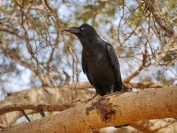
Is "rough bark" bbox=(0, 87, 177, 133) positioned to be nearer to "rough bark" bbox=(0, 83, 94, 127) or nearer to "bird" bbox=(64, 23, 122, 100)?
"bird" bbox=(64, 23, 122, 100)

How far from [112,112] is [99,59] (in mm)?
1854

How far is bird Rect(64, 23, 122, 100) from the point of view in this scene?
4730 millimetres

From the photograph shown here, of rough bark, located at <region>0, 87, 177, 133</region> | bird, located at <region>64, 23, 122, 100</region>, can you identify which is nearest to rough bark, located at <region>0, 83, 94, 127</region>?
bird, located at <region>64, 23, 122, 100</region>

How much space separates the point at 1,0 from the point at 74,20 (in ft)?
5.13

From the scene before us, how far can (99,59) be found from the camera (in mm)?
4730

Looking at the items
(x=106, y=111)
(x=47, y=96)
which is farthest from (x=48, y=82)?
(x=106, y=111)

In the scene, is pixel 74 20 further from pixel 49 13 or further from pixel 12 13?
pixel 49 13

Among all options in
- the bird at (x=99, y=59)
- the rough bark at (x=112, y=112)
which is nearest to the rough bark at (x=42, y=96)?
the bird at (x=99, y=59)

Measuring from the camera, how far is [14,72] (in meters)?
7.62

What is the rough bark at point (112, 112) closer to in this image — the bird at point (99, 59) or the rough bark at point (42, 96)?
the bird at point (99, 59)

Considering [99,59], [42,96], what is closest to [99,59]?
[99,59]

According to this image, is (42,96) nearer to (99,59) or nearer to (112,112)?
(99,59)

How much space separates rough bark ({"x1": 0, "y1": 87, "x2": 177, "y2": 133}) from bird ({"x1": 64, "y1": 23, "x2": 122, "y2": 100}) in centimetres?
147

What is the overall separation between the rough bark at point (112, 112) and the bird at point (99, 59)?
1.47 meters
